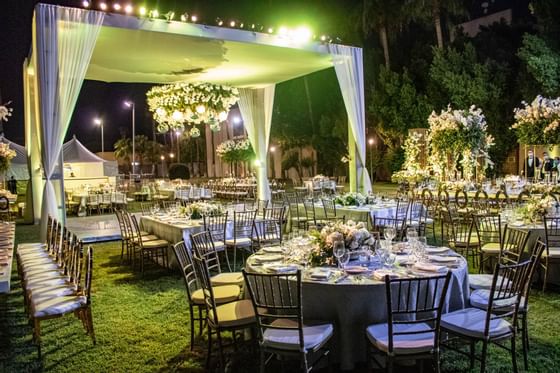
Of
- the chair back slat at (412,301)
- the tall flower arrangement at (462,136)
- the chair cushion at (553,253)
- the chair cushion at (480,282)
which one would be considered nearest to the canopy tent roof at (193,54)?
the tall flower arrangement at (462,136)

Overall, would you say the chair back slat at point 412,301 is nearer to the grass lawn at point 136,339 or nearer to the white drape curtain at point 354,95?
the grass lawn at point 136,339

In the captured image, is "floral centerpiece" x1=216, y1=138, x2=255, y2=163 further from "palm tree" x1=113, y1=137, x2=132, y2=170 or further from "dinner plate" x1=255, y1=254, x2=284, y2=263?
"palm tree" x1=113, y1=137, x2=132, y2=170

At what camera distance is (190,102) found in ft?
33.0

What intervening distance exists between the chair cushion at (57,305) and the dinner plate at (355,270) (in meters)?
2.39

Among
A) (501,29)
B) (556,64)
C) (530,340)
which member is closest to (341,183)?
(556,64)

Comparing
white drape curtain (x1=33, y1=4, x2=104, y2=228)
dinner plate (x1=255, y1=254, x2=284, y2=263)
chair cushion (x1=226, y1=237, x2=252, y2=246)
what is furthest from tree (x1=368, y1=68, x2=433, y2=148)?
dinner plate (x1=255, y1=254, x2=284, y2=263)

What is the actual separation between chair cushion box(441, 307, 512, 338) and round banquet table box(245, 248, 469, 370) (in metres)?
0.49

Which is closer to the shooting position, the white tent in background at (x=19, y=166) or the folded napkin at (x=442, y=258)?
the folded napkin at (x=442, y=258)

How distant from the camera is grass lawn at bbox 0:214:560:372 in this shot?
14.0 feet

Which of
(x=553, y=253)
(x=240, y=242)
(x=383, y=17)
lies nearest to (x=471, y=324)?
(x=553, y=253)

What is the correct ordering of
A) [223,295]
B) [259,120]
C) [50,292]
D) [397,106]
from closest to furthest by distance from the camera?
[223,295] → [50,292] → [259,120] → [397,106]

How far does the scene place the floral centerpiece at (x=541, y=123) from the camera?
32.6 feet

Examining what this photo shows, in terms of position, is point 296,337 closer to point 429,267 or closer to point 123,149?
point 429,267

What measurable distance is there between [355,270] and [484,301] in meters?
1.14
